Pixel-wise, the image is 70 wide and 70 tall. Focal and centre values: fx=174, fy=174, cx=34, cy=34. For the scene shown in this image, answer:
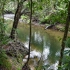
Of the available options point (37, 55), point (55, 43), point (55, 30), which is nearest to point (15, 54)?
point (37, 55)

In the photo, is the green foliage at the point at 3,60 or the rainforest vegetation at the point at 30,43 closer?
the rainforest vegetation at the point at 30,43

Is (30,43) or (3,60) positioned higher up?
(3,60)

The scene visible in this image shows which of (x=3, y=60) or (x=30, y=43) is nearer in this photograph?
(x=3, y=60)

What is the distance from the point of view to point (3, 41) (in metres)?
7.33

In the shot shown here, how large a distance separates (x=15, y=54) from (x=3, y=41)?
359cm

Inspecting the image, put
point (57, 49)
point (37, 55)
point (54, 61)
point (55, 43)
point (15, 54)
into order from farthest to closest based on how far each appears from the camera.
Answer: point (55, 43) → point (57, 49) → point (37, 55) → point (54, 61) → point (15, 54)

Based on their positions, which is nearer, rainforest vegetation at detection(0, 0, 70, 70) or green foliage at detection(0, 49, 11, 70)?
rainforest vegetation at detection(0, 0, 70, 70)

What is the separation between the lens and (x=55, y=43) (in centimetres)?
1820

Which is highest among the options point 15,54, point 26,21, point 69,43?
point 69,43

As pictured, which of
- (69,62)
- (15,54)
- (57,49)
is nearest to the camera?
(69,62)

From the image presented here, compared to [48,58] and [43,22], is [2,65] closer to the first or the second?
[48,58]

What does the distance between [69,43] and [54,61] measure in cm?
979

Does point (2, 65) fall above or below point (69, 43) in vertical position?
below

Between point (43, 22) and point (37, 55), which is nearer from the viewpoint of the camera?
point (37, 55)
